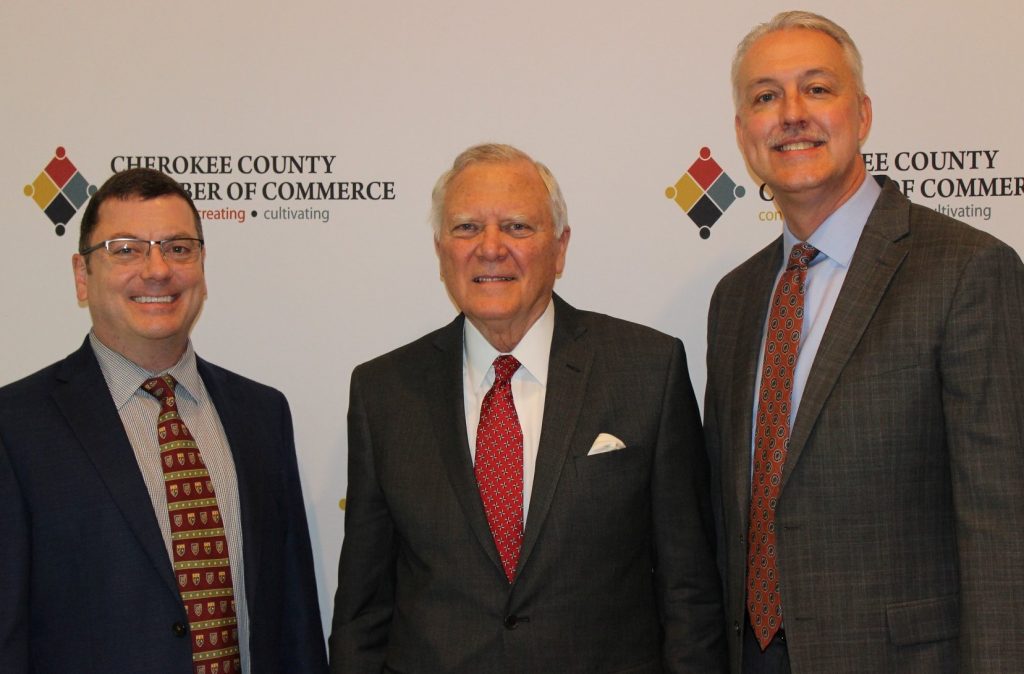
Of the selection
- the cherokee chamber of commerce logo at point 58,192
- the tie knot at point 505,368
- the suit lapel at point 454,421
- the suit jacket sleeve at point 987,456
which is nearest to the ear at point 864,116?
the suit jacket sleeve at point 987,456

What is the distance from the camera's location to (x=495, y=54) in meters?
3.28

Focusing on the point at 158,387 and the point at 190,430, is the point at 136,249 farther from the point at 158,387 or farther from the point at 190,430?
the point at 190,430

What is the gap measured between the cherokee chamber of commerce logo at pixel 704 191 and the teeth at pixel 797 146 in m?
0.89

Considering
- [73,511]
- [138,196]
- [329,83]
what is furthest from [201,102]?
[73,511]

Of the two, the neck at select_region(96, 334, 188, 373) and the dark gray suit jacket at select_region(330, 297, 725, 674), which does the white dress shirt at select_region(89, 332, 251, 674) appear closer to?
the neck at select_region(96, 334, 188, 373)

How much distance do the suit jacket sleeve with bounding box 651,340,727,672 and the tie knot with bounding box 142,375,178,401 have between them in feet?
4.05

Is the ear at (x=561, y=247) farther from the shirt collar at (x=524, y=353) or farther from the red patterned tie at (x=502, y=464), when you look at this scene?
the red patterned tie at (x=502, y=464)

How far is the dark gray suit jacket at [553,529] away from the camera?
233cm

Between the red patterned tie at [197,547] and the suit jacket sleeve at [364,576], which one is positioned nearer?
the red patterned tie at [197,547]

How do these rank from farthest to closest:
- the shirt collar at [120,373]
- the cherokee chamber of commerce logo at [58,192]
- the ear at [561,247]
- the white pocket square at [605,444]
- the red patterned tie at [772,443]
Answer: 1. the cherokee chamber of commerce logo at [58,192]
2. the ear at [561,247]
3. the shirt collar at [120,373]
4. the white pocket square at [605,444]
5. the red patterned tie at [772,443]

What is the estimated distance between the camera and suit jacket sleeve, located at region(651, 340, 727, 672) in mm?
2416

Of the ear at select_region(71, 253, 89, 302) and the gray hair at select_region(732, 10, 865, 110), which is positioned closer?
the gray hair at select_region(732, 10, 865, 110)

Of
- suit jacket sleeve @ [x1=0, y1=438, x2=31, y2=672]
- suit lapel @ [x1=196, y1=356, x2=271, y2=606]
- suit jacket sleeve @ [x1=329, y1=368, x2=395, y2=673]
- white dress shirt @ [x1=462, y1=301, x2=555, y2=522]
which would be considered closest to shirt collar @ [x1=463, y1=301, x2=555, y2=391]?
white dress shirt @ [x1=462, y1=301, x2=555, y2=522]

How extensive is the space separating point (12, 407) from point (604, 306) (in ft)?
5.81
